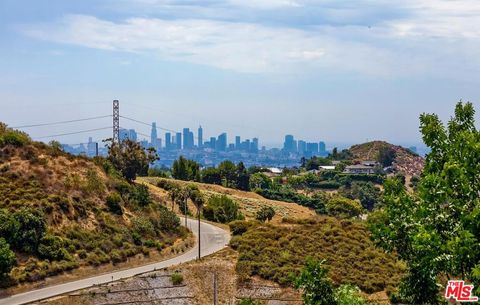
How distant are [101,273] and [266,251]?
14050mm

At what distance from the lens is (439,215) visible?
13344 millimetres

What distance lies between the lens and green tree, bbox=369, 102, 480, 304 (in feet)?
40.2

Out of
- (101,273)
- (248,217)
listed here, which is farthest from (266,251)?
(248,217)

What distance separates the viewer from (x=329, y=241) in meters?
49.7

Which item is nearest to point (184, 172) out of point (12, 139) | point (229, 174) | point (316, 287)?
point (229, 174)

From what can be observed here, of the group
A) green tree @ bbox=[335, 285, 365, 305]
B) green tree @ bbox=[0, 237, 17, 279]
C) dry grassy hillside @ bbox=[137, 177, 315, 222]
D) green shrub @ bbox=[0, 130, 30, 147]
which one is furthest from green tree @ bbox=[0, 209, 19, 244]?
dry grassy hillside @ bbox=[137, 177, 315, 222]

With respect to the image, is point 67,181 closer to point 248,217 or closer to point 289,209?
point 248,217

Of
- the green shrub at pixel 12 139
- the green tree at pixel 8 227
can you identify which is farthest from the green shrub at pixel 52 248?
the green shrub at pixel 12 139

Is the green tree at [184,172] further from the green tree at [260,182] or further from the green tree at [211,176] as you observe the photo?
the green tree at [260,182]

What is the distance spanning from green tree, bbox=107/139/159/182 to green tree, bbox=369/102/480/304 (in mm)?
58118

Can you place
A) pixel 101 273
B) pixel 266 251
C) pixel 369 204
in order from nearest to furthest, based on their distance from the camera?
pixel 101 273 → pixel 266 251 → pixel 369 204

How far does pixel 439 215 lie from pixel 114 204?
42639 mm

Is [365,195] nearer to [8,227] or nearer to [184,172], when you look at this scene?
[184,172]

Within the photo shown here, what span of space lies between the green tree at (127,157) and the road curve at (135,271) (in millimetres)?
15618
